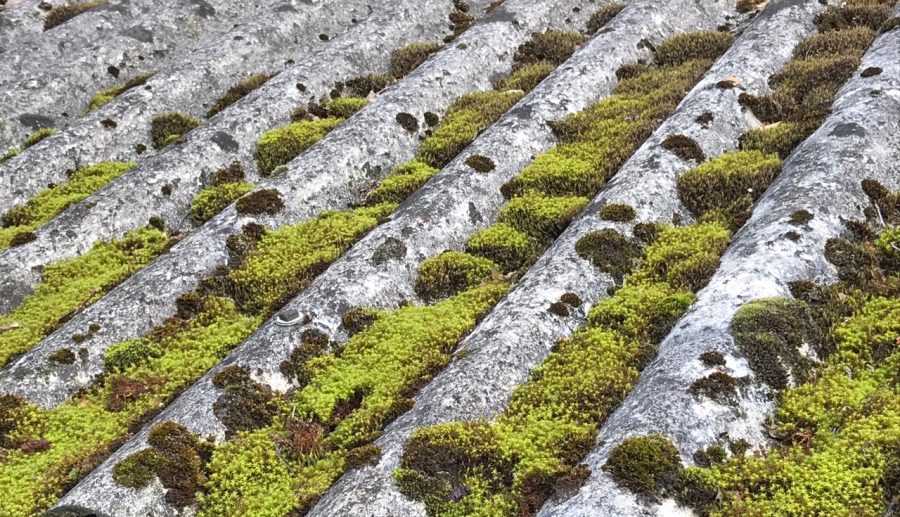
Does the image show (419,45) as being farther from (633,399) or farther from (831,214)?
(633,399)

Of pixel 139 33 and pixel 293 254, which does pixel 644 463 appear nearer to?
pixel 293 254

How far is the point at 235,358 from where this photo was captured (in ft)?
52.0

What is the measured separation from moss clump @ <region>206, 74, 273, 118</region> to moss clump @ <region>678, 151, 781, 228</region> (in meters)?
18.4

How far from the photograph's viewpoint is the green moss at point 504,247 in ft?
62.0

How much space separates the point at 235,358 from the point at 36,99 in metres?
19.7

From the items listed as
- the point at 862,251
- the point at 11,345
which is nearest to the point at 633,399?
the point at 862,251

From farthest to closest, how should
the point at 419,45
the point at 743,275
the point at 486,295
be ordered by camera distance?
1. the point at 419,45
2. the point at 486,295
3. the point at 743,275

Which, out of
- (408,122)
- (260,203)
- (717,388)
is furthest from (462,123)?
(717,388)

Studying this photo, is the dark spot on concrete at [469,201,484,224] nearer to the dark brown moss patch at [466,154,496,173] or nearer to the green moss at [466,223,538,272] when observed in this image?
the green moss at [466,223,538,272]

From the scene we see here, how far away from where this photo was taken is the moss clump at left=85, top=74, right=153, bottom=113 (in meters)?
29.5

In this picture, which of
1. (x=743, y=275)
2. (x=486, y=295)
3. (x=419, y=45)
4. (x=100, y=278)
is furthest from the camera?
(x=419, y=45)

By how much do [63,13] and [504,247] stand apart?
29768 mm

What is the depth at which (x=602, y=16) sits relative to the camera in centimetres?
3353

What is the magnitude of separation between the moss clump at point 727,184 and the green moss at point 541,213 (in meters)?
2.80
